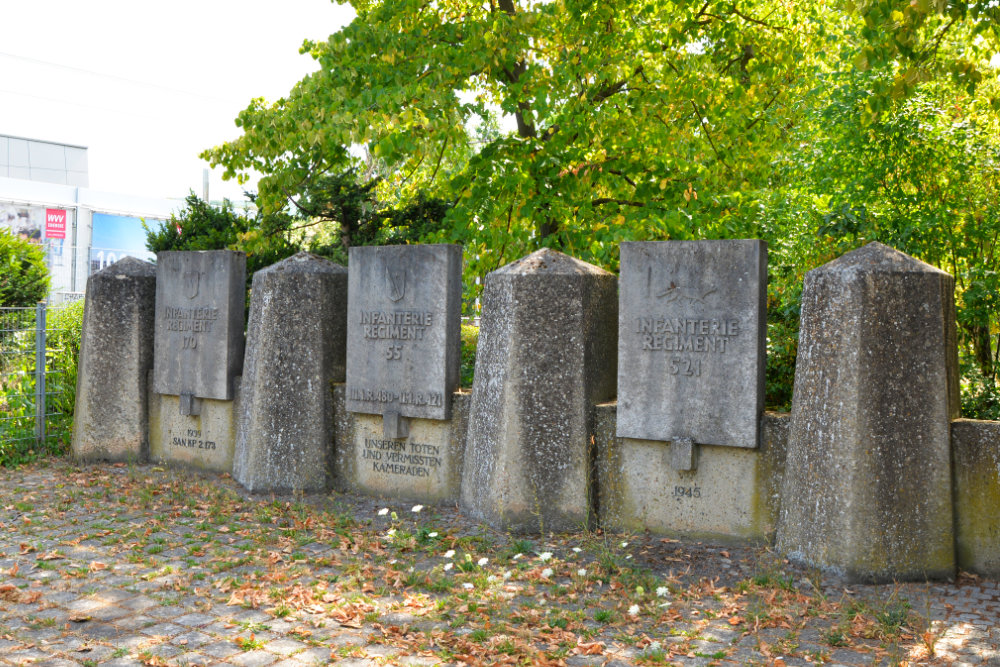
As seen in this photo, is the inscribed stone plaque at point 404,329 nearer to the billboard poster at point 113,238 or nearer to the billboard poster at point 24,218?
the billboard poster at point 24,218

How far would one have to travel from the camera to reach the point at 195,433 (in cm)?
867

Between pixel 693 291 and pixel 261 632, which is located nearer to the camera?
pixel 261 632

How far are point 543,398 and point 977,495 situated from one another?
2851 mm

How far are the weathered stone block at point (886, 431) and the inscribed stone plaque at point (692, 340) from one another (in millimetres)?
636

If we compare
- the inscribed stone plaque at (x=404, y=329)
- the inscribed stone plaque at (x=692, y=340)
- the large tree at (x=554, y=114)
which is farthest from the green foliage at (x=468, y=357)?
the inscribed stone plaque at (x=692, y=340)

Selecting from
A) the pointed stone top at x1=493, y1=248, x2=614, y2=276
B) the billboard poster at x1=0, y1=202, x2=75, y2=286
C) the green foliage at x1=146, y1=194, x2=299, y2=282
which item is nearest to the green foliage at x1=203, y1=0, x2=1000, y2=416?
the green foliage at x1=146, y1=194, x2=299, y2=282

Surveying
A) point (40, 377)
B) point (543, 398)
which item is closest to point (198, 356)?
point (40, 377)

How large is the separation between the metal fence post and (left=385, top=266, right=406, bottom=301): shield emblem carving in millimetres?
4490

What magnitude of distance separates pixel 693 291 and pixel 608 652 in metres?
2.76

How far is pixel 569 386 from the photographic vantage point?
6.36 m

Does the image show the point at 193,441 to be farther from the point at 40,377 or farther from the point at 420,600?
the point at 420,600

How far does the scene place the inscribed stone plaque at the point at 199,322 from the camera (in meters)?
8.38

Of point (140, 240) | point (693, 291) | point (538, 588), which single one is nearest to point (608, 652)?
point (538, 588)

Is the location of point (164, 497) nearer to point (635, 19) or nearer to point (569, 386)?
point (569, 386)
